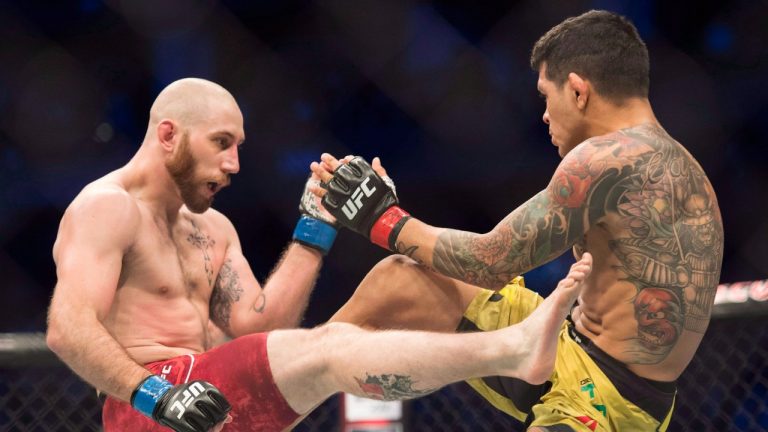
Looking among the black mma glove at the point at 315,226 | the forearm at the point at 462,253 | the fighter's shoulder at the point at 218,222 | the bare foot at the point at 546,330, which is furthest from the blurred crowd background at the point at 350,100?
the bare foot at the point at 546,330

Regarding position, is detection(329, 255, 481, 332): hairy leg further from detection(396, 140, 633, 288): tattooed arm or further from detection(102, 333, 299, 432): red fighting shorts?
detection(102, 333, 299, 432): red fighting shorts

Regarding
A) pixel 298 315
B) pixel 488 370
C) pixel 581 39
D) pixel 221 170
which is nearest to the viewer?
pixel 488 370

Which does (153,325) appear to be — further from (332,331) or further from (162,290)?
(332,331)

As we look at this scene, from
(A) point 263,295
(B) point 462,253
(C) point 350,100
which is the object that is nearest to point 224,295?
(A) point 263,295

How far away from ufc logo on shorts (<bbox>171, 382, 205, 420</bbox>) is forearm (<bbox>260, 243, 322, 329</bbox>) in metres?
0.59

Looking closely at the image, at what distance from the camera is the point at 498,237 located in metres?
1.86

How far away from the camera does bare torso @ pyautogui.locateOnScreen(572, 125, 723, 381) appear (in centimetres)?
180

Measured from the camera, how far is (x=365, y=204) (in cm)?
197

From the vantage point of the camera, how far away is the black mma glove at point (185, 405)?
1.78 meters

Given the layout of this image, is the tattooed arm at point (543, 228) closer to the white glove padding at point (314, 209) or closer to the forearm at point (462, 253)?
the forearm at point (462, 253)

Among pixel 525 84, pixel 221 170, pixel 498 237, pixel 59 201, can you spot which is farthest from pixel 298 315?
pixel 525 84

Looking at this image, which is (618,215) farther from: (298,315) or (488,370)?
(298,315)

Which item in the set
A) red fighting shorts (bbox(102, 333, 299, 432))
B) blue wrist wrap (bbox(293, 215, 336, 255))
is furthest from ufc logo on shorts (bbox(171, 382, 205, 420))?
blue wrist wrap (bbox(293, 215, 336, 255))

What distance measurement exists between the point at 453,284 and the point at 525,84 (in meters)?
2.19
